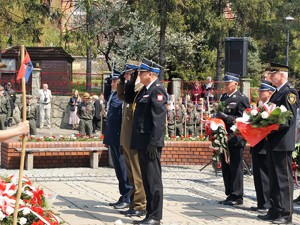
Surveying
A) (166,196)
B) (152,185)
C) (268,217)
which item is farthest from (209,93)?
(152,185)

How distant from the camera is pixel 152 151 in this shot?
9.23 meters

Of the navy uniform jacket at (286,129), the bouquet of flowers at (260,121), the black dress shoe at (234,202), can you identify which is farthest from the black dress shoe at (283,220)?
the black dress shoe at (234,202)

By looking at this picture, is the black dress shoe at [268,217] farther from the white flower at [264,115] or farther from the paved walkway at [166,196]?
the white flower at [264,115]

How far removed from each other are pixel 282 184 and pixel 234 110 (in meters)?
1.75

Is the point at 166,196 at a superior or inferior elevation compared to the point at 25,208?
inferior

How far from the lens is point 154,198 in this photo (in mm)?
9289

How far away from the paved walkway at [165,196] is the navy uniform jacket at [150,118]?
1080 mm

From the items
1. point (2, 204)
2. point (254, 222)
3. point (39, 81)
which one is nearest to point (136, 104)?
point (254, 222)

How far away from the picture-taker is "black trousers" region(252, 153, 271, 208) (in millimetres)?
10602

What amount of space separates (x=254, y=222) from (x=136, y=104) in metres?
2.20

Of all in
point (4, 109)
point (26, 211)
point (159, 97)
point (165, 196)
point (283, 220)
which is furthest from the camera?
point (4, 109)

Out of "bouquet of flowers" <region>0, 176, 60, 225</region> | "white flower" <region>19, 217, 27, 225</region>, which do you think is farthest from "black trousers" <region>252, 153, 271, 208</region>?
"white flower" <region>19, 217, 27, 225</region>

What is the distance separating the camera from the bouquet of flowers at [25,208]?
7271mm

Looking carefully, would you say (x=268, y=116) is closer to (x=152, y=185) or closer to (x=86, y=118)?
(x=152, y=185)
